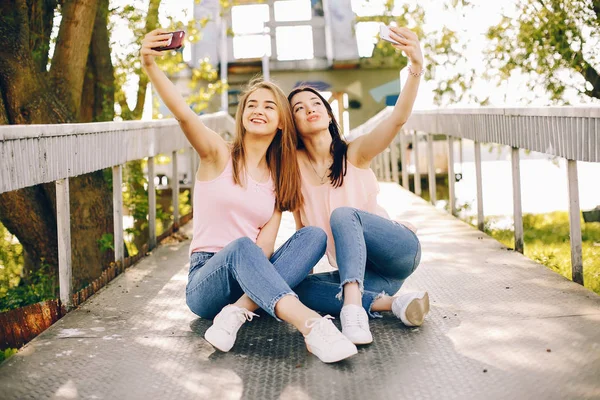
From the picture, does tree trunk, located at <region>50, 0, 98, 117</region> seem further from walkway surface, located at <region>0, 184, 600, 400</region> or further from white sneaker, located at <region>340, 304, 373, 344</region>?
white sneaker, located at <region>340, 304, 373, 344</region>

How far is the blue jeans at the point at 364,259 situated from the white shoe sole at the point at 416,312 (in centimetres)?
20

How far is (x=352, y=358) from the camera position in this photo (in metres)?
2.75

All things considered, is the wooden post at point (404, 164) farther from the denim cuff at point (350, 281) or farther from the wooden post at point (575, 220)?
the denim cuff at point (350, 281)

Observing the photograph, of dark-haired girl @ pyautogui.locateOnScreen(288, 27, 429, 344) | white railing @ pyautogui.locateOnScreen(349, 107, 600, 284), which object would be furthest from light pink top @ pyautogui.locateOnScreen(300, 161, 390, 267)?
white railing @ pyautogui.locateOnScreen(349, 107, 600, 284)

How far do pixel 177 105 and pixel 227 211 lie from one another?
0.48m

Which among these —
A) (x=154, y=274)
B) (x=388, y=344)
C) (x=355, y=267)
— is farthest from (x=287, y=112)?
(x=154, y=274)

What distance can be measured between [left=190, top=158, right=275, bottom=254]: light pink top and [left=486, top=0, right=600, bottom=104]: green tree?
17.0ft

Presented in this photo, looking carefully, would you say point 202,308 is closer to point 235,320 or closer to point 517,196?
point 235,320

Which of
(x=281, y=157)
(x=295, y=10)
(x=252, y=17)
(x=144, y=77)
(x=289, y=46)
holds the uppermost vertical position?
(x=295, y=10)

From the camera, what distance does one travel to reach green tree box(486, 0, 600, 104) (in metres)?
7.70

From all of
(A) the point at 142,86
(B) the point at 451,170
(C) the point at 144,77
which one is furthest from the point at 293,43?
(B) the point at 451,170

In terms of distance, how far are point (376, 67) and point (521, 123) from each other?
44.0 feet

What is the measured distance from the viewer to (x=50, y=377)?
265 cm

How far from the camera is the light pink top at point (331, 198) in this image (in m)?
3.47
